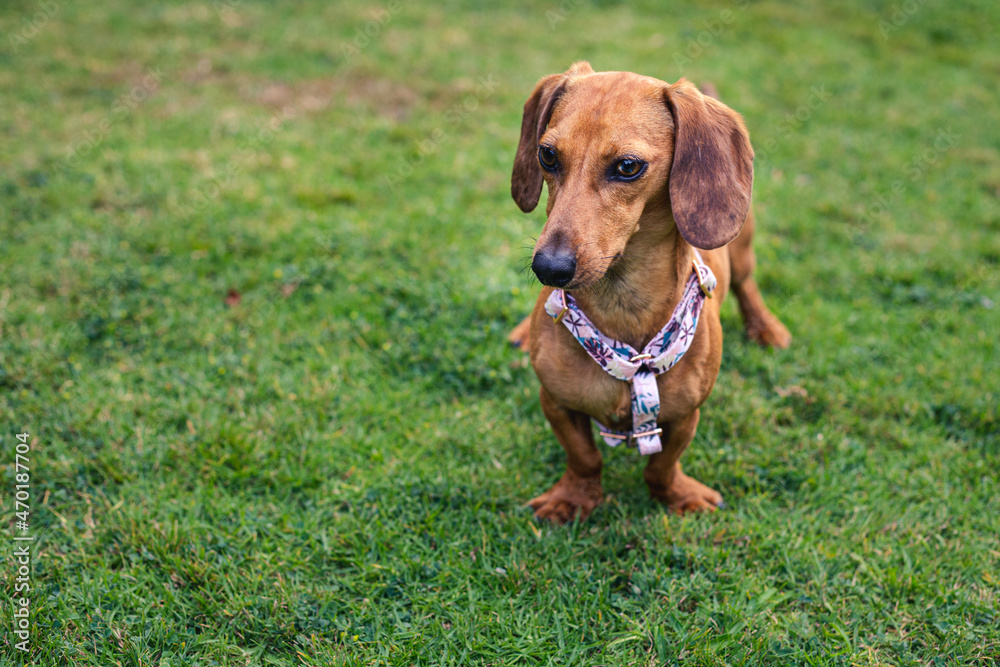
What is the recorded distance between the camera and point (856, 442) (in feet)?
11.3

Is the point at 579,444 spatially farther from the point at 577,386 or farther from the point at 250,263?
the point at 250,263

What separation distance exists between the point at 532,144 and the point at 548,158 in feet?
1.47

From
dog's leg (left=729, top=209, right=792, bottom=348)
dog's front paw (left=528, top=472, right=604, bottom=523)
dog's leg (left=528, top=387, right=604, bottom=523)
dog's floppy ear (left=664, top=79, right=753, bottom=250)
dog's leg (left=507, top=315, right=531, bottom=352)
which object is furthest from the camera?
dog's leg (left=729, top=209, right=792, bottom=348)

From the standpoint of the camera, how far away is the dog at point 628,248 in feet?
7.32

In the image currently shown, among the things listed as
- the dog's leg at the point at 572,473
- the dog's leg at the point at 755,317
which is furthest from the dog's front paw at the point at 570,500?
the dog's leg at the point at 755,317

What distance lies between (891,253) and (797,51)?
14.4 ft

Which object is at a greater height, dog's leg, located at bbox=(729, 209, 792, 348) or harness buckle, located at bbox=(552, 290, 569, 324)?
harness buckle, located at bbox=(552, 290, 569, 324)

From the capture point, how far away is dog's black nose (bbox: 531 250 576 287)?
2.05 meters

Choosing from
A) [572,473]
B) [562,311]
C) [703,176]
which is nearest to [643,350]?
[562,311]

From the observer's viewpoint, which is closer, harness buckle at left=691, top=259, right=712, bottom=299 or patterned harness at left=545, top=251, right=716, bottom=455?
patterned harness at left=545, top=251, right=716, bottom=455

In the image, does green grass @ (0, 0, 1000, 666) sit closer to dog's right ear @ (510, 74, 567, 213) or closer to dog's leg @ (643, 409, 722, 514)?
dog's leg @ (643, 409, 722, 514)

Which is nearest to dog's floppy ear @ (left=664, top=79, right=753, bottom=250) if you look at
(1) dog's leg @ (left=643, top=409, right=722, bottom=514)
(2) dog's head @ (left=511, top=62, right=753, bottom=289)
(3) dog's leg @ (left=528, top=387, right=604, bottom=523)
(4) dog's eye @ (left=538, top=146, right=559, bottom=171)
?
(2) dog's head @ (left=511, top=62, right=753, bottom=289)

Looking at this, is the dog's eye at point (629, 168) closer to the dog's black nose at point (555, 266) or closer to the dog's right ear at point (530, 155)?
the dog's black nose at point (555, 266)

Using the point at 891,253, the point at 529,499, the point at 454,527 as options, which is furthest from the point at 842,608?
the point at 891,253
